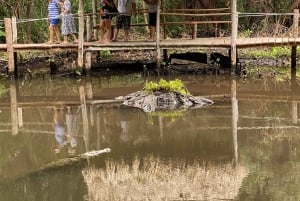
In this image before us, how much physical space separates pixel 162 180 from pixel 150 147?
165 cm

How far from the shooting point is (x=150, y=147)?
8.32m

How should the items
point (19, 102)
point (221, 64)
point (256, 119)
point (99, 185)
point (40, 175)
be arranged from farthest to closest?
1. point (221, 64)
2. point (19, 102)
3. point (256, 119)
4. point (40, 175)
5. point (99, 185)

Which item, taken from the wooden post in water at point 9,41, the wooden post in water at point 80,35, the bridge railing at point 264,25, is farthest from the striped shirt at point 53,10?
the bridge railing at point 264,25

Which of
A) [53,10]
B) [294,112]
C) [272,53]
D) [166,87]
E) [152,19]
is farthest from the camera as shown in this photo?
[272,53]

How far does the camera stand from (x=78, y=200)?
615 centimetres

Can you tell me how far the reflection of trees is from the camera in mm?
6234

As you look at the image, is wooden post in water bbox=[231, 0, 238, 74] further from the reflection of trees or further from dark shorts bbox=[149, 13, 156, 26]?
the reflection of trees

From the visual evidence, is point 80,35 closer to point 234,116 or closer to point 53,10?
point 53,10

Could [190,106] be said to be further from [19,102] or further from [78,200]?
[78,200]

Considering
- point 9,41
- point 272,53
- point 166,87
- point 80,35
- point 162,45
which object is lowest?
point 166,87

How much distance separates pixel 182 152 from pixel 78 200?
89.4 inches

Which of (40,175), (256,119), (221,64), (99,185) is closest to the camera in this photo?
(99,185)

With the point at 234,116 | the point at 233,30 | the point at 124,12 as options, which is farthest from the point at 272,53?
the point at 234,116

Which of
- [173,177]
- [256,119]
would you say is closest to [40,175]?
[173,177]
